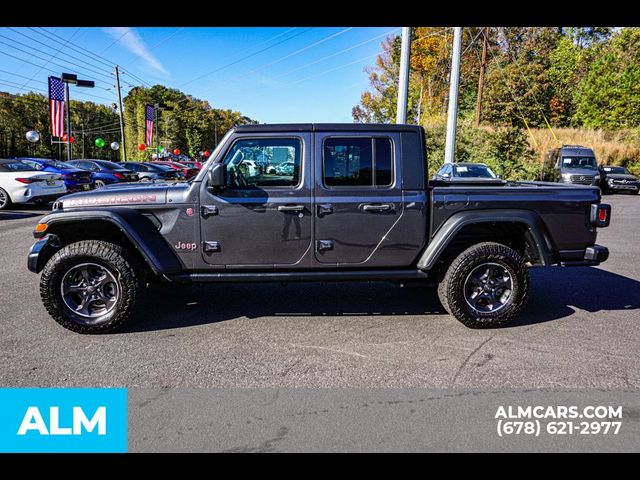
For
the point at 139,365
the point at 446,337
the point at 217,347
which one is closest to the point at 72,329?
the point at 139,365

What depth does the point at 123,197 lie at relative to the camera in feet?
13.8

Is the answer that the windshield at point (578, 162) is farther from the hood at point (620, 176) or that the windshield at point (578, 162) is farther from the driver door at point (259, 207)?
the driver door at point (259, 207)

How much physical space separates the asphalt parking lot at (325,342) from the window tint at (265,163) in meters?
1.43

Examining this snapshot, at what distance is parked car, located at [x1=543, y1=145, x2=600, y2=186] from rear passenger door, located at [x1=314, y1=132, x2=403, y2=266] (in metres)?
19.4

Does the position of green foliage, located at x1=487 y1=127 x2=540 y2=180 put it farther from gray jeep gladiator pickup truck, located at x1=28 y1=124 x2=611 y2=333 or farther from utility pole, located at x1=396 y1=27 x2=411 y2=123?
gray jeep gladiator pickup truck, located at x1=28 y1=124 x2=611 y2=333

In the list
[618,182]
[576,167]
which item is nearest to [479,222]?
[576,167]

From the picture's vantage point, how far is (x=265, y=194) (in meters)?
4.18

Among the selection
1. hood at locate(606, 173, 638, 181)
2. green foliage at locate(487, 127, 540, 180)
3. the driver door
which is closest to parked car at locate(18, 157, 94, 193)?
the driver door

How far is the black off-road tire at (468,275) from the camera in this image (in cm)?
430

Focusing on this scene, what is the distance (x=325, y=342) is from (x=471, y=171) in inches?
558

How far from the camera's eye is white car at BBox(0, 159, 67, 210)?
12.4 metres
